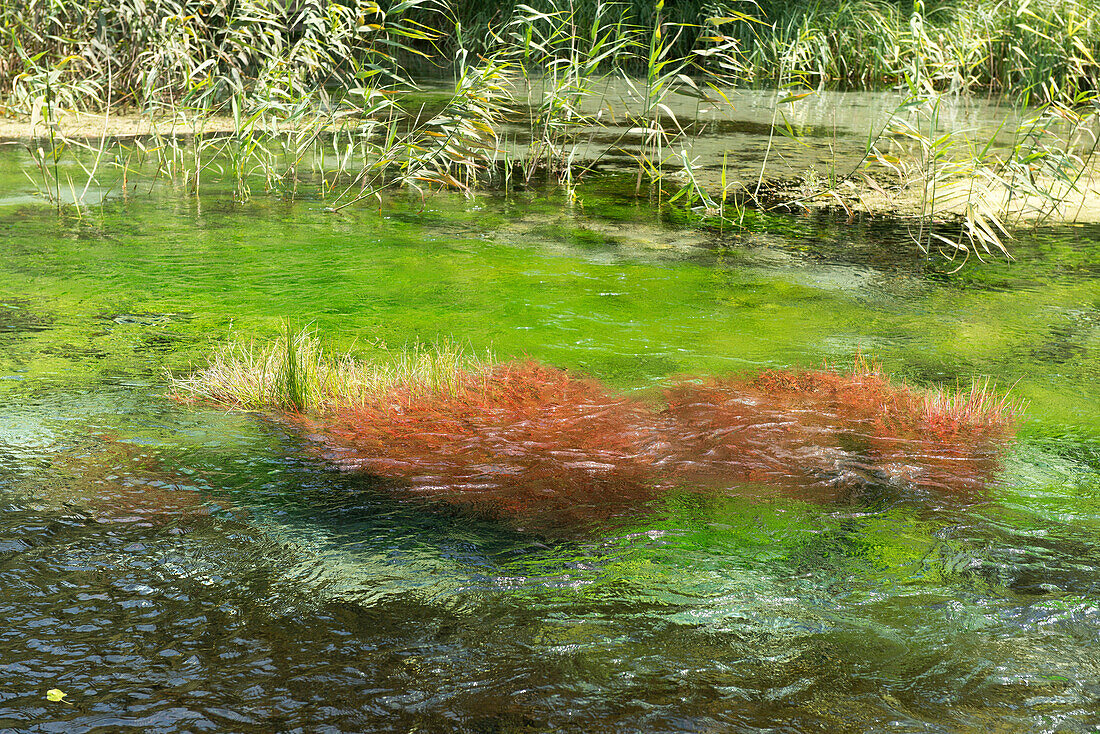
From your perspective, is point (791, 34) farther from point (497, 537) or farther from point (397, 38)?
point (497, 537)

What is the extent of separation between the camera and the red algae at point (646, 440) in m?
2.99

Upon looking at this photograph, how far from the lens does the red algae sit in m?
2.99

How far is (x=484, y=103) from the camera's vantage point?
5840 millimetres

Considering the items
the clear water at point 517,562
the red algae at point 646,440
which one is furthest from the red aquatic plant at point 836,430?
the clear water at point 517,562

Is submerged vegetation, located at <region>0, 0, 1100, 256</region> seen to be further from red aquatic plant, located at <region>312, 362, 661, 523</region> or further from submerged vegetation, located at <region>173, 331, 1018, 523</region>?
red aquatic plant, located at <region>312, 362, 661, 523</region>

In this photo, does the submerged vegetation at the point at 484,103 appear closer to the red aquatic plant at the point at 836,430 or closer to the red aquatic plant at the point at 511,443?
the red aquatic plant at the point at 836,430

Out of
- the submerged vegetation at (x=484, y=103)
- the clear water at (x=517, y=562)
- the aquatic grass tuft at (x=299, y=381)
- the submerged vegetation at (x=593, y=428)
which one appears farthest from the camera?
the submerged vegetation at (x=484, y=103)

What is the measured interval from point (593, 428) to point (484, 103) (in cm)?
313

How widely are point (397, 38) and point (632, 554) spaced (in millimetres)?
11122

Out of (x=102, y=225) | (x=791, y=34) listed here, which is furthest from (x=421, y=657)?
(x=791, y=34)

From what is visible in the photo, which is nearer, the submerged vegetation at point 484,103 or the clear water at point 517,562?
the clear water at point 517,562

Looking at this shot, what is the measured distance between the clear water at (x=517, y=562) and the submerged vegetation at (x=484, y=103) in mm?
1476

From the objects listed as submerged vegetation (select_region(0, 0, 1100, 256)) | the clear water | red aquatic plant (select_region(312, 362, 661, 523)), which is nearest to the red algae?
red aquatic plant (select_region(312, 362, 661, 523))

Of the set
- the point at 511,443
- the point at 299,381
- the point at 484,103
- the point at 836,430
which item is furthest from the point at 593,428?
the point at 484,103
